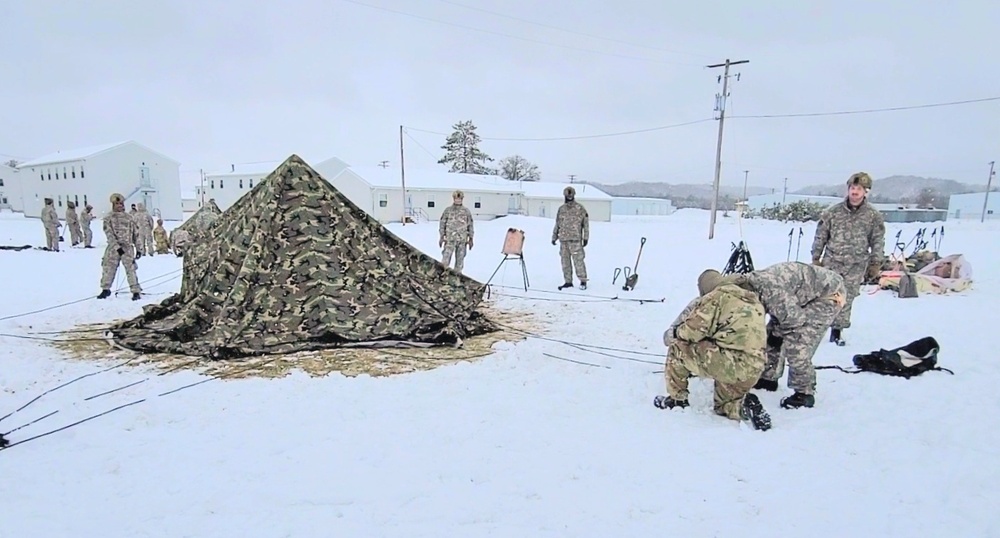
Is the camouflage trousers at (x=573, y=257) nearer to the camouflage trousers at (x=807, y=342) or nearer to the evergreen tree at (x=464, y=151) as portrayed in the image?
the camouflage trousers at (x=807, y=342)

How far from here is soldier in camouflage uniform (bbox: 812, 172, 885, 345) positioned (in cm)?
473

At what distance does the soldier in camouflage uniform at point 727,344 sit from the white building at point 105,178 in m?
31.4

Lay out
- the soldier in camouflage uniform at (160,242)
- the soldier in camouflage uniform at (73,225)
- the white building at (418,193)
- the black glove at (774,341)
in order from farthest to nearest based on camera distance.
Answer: the white building at (418,193), the soldier in camouflage uniform at (73,225), the soldier in camouflage uniform at (160,242), the black glove at (774,341)

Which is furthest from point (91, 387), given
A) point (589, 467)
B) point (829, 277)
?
point (829, 277)

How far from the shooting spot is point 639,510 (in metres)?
2.42

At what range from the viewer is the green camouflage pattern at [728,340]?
10.2ft

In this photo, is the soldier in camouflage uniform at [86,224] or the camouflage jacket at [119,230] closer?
the camouflage jacket at [119,230]

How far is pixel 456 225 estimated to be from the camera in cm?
826

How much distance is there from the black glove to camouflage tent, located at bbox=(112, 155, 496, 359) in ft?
8.93

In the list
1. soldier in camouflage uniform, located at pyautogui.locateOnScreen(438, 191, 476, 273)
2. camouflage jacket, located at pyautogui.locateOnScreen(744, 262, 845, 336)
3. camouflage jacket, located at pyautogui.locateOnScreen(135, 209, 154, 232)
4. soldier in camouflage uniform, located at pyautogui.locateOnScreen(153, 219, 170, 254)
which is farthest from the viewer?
soldier in camouflage uniform, located at pyautogui.locateOnScreen(153, 219, 170, 254)

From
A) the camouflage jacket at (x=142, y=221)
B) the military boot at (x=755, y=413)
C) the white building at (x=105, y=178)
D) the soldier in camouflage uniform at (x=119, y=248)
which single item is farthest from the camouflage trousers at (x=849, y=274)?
the white building at (x=105, y=178)

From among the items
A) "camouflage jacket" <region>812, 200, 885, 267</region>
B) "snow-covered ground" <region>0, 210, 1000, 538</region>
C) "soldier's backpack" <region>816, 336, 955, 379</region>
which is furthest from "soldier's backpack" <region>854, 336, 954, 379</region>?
"camouflage jacket" <region>812, 200, 885, 267</region>

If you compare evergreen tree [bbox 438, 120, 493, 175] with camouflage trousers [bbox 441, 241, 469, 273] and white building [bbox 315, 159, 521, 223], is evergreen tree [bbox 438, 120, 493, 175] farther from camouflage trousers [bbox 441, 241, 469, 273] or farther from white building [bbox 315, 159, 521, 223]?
camouflage trousers [bbox 441, 241, 469, 273]

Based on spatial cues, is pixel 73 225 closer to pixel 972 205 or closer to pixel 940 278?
pixel 940 278
